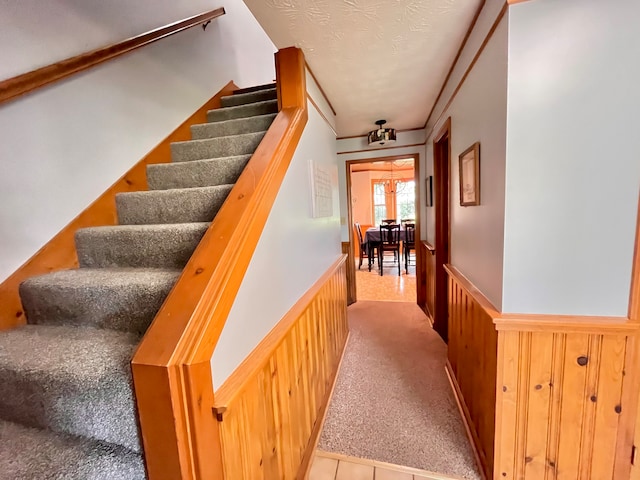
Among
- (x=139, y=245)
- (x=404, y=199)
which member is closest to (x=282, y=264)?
(x=139, y=245)

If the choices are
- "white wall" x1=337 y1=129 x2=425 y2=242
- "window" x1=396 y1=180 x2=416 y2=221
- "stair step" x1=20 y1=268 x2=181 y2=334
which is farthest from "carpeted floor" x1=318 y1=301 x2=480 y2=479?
"window" x1=396 y1=180 x2=416 y2=221

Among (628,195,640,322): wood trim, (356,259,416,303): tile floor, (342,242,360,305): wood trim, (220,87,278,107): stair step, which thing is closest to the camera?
(628,195,640,322): wood trim

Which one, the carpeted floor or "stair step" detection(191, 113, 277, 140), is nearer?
the carpeted floor

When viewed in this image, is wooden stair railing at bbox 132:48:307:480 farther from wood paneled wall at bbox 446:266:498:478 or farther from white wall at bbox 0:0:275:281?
wood paneled wall at bbox 446:266:498:478

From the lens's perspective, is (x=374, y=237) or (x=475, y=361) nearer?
(x=475, y=361)

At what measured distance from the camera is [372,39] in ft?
4.61

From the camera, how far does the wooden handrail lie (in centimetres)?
106

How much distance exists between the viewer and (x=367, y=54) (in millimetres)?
1551

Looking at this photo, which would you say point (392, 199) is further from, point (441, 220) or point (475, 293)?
point (475, 293)

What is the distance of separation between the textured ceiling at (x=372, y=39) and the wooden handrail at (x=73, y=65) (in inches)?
33.3

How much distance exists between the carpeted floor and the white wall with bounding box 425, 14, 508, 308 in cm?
88

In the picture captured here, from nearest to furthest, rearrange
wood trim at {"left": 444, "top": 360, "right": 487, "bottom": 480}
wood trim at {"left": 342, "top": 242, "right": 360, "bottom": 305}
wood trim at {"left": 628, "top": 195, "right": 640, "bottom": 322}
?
wood trim at {"left": 628, "top": 195, "right": 640, "bottom": 322} < wood trim at {"left": 444, "top": 360, "right": 487, "bottom": 480} < wood trim at {"left": 342, "top": 242, "right": 360, "bottom": 305}

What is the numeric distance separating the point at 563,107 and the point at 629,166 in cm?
32

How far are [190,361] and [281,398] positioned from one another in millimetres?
618
